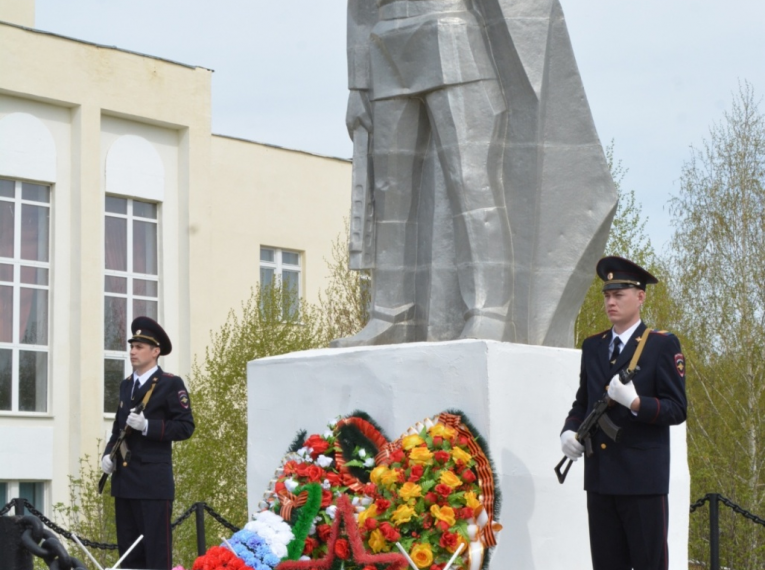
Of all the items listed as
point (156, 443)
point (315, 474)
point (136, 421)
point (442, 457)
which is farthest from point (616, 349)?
point (156, 443)

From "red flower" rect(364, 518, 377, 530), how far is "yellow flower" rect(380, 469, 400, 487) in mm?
137

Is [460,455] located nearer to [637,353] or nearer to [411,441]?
[411,441]

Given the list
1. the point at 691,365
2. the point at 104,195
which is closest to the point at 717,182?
the point at 691,365

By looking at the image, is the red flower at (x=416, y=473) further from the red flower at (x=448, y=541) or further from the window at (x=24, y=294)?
the window at (x=24, y=294)

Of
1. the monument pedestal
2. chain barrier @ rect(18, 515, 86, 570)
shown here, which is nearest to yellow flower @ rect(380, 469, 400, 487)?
the monument pedestal

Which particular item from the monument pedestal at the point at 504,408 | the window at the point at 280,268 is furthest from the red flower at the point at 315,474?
the window at the point at 280,268

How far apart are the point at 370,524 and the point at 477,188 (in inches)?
65.0

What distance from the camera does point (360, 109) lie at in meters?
6.16

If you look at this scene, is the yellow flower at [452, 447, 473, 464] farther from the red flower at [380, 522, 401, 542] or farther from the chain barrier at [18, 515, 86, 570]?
the chain barrier at [18, 515, 86, 570]

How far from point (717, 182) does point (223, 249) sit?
842 centimetres

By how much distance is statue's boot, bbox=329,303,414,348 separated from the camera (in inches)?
234

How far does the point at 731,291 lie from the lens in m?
20.0

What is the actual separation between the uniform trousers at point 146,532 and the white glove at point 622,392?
2.80 metres

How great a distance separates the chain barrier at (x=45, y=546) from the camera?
3.24m
